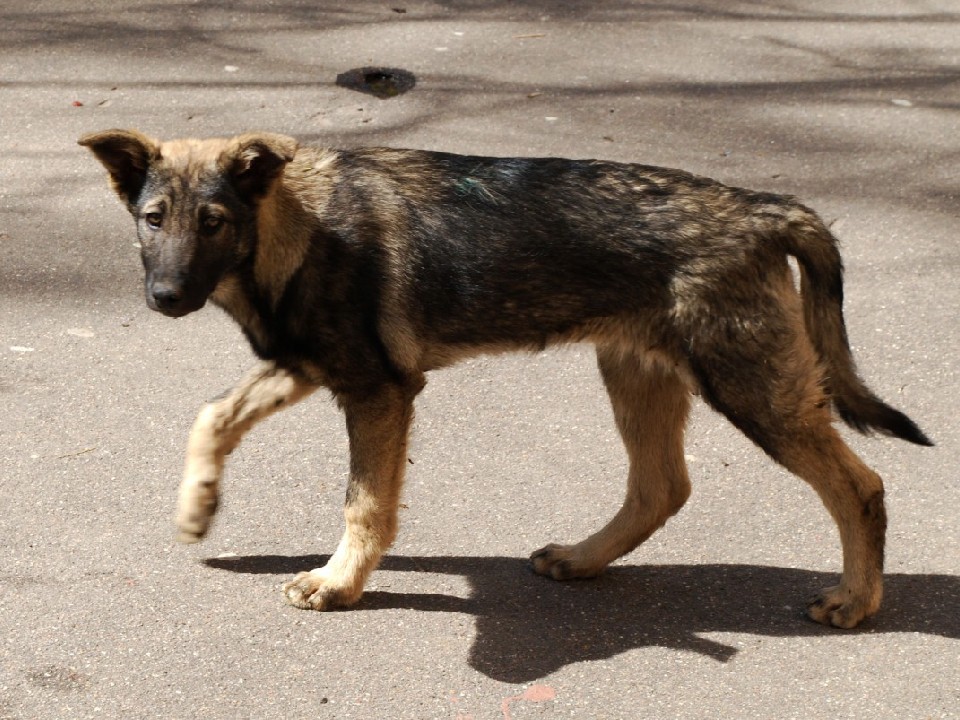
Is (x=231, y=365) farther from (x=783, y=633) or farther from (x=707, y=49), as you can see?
(x=707, y=49)

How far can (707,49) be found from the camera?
1084 centimetres

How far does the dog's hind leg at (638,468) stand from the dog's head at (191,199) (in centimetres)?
141

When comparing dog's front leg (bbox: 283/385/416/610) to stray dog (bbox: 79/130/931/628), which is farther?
dog's front leg (bbox: 283/385/416/610)

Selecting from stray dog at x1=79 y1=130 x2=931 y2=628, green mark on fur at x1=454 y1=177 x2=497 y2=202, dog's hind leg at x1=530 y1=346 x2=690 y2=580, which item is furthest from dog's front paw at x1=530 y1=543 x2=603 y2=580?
green mark on fur at x1=454 y1=177 x2=497 y2=202

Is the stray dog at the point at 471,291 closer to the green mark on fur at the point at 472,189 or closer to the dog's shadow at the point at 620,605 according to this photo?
the green mark on fur at the point at 472,189

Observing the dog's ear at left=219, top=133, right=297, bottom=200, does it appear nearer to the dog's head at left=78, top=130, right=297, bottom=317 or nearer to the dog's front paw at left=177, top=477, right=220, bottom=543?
the dog's head at left=78, top=130, right=297, bottom=317

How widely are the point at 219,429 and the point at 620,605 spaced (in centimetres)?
159

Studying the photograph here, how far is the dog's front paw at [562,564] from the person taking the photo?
206 inches

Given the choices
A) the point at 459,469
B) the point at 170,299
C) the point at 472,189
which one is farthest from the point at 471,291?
the point at 459,469

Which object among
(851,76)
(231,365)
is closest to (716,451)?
(231,365)

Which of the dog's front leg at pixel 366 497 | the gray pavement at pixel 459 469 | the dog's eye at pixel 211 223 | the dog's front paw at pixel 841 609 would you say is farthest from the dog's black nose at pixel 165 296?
the dog's front paw at pixel 841 609

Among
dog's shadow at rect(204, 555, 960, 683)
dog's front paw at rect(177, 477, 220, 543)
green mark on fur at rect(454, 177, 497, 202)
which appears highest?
green mark on fur at rect(454, 177, 497, 202)

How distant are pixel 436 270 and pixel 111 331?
2.59 metres

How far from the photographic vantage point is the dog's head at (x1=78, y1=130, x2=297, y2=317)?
4.60 metres
